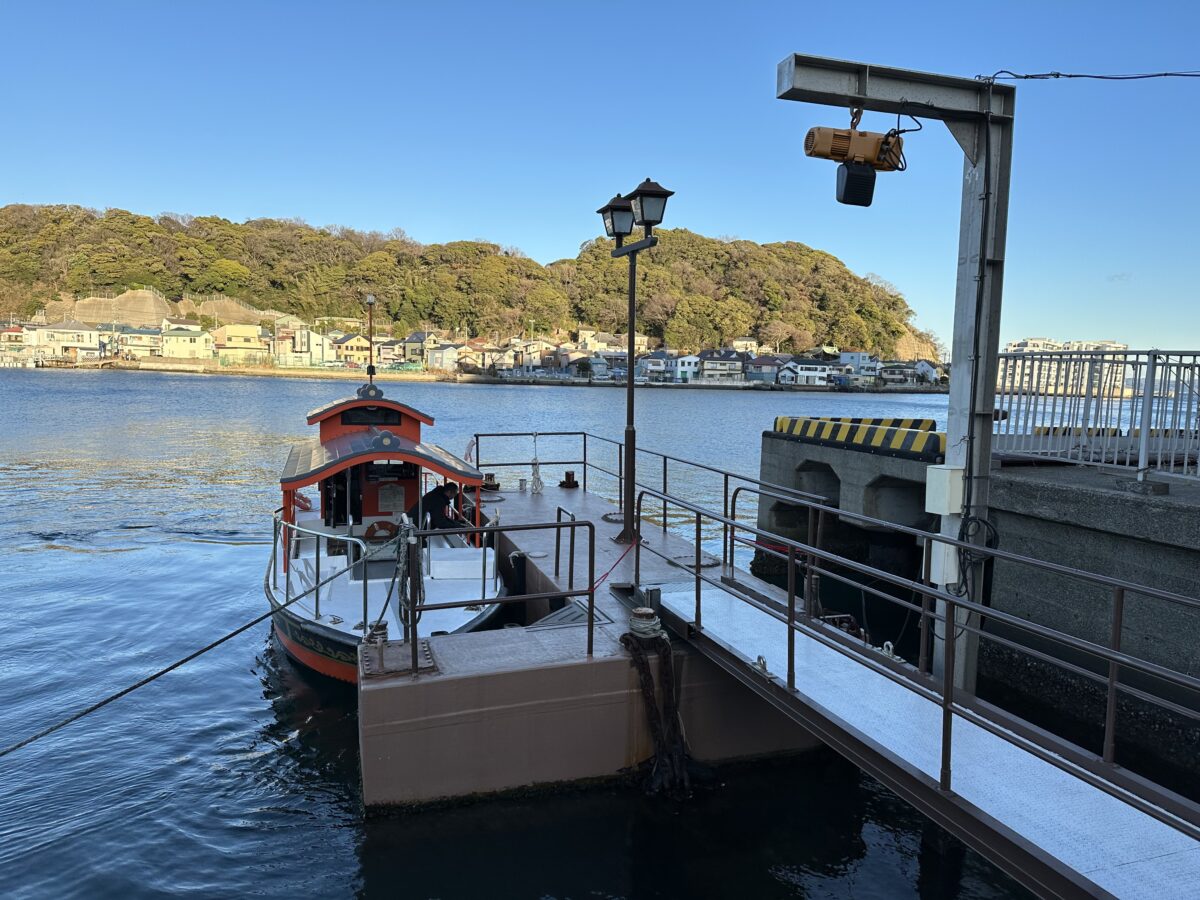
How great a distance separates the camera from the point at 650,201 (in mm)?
9445

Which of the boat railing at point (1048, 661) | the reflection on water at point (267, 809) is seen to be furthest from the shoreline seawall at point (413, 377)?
the boat railing at point (1048, 661)

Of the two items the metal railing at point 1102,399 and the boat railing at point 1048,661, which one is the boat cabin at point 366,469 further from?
the metal railing at point 1102,399

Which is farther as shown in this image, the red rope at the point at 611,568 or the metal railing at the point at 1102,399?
the red rope at the point at 611,568

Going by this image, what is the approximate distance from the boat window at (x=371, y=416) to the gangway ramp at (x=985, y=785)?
23.7ft

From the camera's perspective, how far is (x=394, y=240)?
623 ft

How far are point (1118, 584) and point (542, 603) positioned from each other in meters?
7.35

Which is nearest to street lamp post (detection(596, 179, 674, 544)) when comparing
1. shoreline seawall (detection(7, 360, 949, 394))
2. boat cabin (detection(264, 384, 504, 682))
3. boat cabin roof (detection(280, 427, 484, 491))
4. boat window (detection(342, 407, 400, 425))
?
boat cabin (detection(264, 384, 504, 682))

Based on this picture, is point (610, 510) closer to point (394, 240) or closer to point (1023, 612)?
point (1023, 612)

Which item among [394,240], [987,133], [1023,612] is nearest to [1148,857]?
[987,133]

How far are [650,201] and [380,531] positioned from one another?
18.6ft

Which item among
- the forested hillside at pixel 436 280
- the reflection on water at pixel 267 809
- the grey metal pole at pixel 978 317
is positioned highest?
the forested hillside at pixel 436 280

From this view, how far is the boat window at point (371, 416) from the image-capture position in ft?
40.2

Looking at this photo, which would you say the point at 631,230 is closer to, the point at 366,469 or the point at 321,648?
the point at 366,469

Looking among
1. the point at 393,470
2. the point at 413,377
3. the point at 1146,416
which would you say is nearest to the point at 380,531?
the point at 393,470
